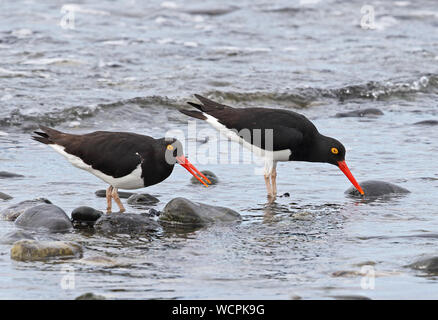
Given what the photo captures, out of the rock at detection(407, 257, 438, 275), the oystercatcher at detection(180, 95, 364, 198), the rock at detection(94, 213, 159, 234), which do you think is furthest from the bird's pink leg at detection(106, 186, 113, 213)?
the rock at detection(407, 257, 438, 275)

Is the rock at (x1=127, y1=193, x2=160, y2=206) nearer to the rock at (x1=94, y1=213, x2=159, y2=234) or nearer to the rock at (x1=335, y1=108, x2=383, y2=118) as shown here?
the rock at (x1=94, y1=213, x2=159, y2=234)

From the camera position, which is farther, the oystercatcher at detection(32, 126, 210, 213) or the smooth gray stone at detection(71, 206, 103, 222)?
the oystercatcher at detection(32, 126, 210, 213)

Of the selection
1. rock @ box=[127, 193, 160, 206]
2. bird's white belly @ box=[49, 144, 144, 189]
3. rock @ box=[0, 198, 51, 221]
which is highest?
bird's white belly @ box=[49, 144, 144, 189]

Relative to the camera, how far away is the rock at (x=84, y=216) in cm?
665

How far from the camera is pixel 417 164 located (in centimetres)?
885

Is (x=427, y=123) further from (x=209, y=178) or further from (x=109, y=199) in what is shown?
(x=109, y=199)

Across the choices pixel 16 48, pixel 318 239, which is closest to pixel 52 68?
pixel 16 48

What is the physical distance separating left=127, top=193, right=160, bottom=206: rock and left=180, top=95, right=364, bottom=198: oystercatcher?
3.84 ft

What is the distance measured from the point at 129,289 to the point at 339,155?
3.79 meters

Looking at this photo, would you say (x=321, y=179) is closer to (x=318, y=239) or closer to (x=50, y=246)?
(x=318, y=239)

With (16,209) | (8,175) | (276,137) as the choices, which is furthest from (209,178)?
(16,209)

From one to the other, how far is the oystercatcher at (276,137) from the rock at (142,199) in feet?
3.84

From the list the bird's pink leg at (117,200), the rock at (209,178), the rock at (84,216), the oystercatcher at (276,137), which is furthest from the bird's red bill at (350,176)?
the rock at (84,216)

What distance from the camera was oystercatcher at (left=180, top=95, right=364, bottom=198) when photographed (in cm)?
803
